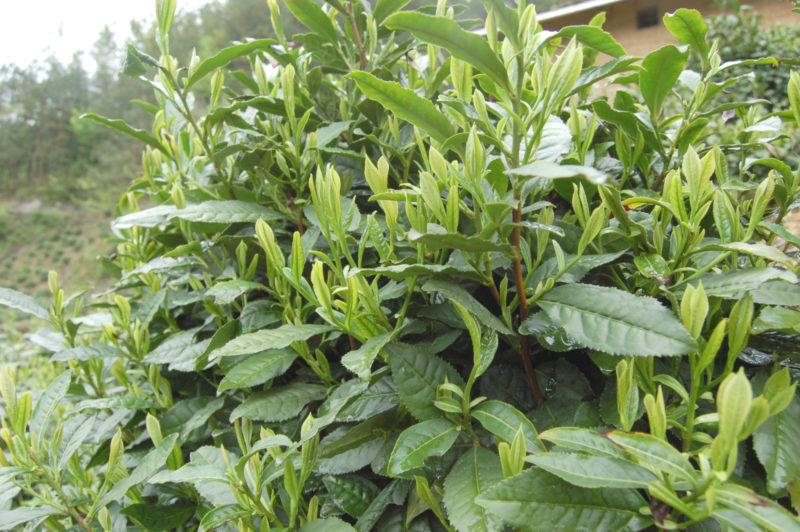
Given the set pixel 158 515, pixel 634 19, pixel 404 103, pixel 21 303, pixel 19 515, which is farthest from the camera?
pixel 634 19

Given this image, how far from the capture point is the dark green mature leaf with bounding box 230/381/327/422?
826mm

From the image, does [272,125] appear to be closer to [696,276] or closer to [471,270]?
[471,270]

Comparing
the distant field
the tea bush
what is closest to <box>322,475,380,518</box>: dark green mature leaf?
the tea bush

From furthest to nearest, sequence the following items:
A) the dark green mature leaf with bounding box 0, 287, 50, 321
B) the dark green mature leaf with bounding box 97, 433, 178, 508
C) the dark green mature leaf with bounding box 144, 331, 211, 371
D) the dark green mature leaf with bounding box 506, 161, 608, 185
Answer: the dark green mature leaf with bounding box 0, 287, 50, 321, the dark green mature leaf with bounding box 144, 331, 211, 371, the dark green mature leaf with bounding box 97, 433, 178, 508, the dark green mature leaf with bounding box 506, 161, 608, 185

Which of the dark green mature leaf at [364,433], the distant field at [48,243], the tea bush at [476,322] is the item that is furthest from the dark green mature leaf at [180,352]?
the distant field at [48,243]

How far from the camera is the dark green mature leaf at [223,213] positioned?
3.00 feet

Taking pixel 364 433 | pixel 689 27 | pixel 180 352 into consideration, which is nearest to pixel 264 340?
pixel 364 433

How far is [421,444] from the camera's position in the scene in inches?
24.7

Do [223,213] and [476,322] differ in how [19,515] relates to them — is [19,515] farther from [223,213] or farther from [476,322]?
[476,322]

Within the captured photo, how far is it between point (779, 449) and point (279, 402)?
740mm

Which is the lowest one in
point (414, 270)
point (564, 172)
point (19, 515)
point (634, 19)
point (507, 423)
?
point (19, 515)

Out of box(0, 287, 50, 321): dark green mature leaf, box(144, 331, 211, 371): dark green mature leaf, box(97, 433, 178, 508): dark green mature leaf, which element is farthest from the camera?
box(0, 287, 50, 321): dark green mature leaf

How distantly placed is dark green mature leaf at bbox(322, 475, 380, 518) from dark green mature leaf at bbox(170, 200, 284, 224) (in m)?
0.52

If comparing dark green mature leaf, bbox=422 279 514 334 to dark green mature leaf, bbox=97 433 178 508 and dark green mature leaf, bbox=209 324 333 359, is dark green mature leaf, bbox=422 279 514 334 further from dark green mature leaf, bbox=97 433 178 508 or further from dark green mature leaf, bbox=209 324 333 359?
dark green mature leaf, bbox=97 433 178 508
